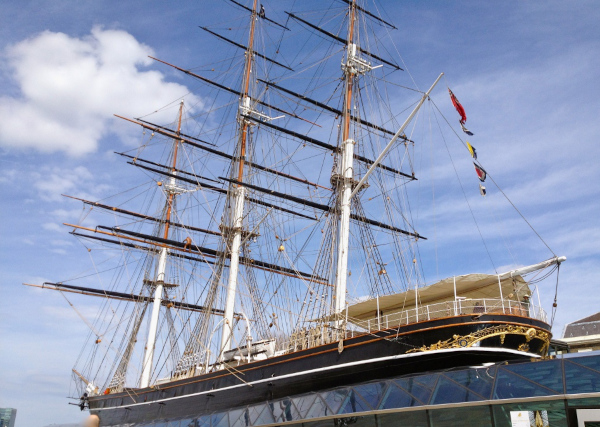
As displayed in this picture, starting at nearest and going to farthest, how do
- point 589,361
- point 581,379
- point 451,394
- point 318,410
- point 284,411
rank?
1. point 581,379
2. point 589,361
3. point 451,394
4. point 318,410
5. point 284,411

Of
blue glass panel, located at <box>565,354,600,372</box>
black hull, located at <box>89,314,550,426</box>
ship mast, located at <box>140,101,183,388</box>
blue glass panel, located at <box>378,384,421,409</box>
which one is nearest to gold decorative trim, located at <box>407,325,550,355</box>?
black hull, located at <box>89,314,550,426</box>

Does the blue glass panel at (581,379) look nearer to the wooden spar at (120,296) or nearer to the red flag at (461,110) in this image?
the red flag at (461,110)

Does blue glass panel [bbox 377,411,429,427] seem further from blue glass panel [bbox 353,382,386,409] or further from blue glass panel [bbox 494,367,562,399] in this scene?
blue glass panel [bbox 494,367,562,399]

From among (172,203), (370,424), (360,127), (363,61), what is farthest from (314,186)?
(370,424)

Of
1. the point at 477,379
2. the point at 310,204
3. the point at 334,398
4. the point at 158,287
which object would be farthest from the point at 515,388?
the point at 158,287

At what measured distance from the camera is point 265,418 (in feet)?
55.8

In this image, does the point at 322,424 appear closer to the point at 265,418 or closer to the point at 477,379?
the point at 265,418

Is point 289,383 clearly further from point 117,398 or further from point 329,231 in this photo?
point 117,398

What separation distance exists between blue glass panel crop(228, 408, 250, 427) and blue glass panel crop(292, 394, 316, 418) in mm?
1685

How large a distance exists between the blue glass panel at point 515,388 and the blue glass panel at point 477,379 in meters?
0.20

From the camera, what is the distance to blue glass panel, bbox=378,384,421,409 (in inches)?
550

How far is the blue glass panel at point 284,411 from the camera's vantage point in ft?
53.5

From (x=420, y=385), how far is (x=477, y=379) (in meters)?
1.51

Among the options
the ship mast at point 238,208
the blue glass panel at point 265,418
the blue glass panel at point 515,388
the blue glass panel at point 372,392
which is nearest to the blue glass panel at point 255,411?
the blue glass panel at point 265,418
